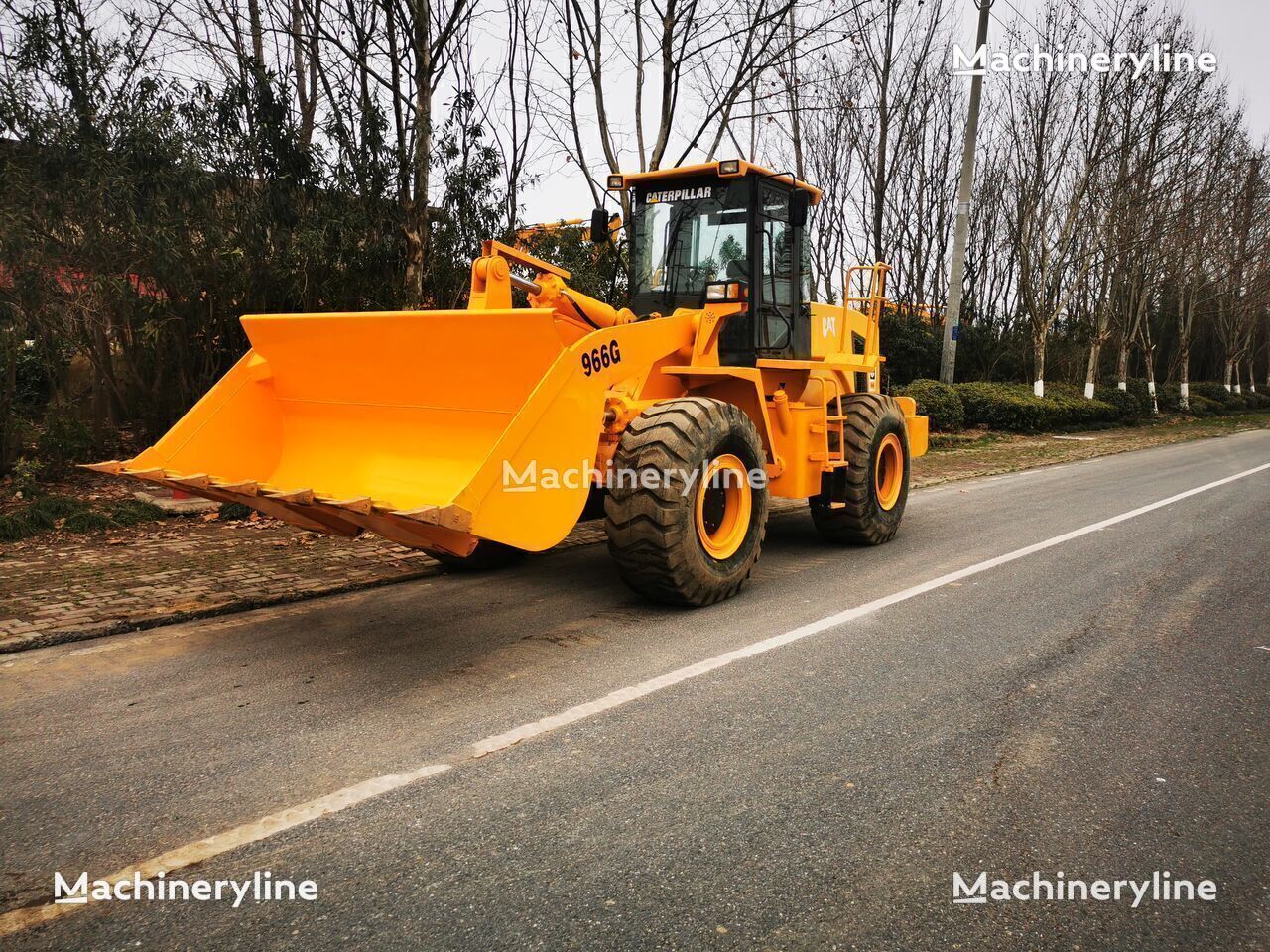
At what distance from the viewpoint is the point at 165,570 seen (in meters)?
6.19

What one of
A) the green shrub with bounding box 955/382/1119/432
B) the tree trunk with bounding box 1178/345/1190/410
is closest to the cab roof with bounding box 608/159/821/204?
the green shrub with bounding box 955/382/1119/432

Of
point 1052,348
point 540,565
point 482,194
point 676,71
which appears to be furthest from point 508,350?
point 1052,348

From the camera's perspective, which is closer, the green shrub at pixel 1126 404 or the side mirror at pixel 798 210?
the side mirror at pixel 798 210

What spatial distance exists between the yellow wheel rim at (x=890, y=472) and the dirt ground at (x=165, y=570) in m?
2.57

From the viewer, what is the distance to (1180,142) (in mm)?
26188

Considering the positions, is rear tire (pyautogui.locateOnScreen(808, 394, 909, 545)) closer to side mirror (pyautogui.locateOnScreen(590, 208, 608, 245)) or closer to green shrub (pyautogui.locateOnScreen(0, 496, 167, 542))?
side mirror (pyautogui.locateOnScreen(590, 208, 608, 245))

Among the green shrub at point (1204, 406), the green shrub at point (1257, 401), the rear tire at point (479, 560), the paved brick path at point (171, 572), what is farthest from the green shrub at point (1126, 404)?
the rear tire at point (479, 560)

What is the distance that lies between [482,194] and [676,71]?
392 cm

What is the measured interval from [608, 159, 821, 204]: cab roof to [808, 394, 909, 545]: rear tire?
6.10 ft

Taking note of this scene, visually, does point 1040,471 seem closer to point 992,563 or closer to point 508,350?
point 992,563

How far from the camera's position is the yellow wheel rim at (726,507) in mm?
5598

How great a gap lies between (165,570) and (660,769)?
4448mm

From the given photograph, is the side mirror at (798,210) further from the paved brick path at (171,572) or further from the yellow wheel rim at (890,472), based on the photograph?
the paved brick path at (171,572)

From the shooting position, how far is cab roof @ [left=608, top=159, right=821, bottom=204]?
636 cm
